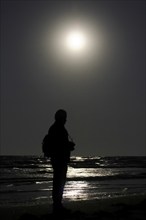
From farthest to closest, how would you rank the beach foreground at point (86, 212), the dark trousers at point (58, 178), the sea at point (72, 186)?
1. the sea at point (72, 186)
2. the dark trousers at point (58, 178)
3. the beach foreground at point (86, 212)

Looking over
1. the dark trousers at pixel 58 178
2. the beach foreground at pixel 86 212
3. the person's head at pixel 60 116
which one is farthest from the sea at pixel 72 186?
the person's head at pixel 60 116

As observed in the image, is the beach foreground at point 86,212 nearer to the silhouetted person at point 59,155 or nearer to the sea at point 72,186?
the silhouetted person at point 59,155

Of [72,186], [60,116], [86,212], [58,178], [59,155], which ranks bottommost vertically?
[72,186]

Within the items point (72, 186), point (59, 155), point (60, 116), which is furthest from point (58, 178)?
point (72, 186)

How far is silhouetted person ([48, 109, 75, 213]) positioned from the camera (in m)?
8.55

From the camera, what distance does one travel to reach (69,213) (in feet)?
27.0

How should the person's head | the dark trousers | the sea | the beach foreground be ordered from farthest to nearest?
the sea → the person's head → the dark trousers → the beach foreground

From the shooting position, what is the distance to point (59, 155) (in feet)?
28.2

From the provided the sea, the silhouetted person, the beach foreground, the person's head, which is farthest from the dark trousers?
the sea

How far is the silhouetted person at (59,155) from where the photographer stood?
28.1 ft

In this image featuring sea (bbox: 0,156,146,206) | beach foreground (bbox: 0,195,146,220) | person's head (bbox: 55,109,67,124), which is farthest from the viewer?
sea (bbox: 0,156,146,206)

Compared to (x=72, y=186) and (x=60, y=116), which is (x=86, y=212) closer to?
(x=60, y=116)

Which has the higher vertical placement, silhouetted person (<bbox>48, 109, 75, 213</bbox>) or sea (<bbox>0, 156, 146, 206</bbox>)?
silhouetted person (<bbox>48, 109, 75, 213</bbox>)

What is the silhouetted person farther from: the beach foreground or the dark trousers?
the beach foreground
